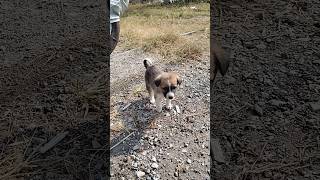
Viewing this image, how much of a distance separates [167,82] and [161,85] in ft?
0.08

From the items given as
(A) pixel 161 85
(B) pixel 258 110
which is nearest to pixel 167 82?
(A) pixel 161 85

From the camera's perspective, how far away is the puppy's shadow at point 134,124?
131 centimetres

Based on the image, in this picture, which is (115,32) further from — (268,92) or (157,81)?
(268,92)

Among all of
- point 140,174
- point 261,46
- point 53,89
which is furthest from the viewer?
point 261,46

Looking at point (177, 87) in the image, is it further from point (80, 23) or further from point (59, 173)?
point (59, 173)

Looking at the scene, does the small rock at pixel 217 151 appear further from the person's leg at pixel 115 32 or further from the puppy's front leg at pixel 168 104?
the person's leg at pixel 115 32

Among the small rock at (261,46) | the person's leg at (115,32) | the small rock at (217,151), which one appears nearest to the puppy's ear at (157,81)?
the person's leg at (115,32)

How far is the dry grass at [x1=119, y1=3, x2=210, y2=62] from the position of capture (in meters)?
1.55

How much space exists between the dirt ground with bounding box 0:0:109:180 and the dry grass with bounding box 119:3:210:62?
110mm

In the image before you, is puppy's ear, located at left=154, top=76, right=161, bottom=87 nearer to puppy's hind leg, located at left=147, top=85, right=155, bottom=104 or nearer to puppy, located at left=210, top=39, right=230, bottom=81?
puppy's hind leg, located at left=147, top=85, right=155, bottom=104

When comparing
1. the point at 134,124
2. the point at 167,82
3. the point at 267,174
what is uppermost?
the point at 167,82

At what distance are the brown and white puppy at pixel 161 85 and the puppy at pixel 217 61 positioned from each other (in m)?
0.15

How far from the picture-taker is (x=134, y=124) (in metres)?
1.40

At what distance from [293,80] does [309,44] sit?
267 millimetres
